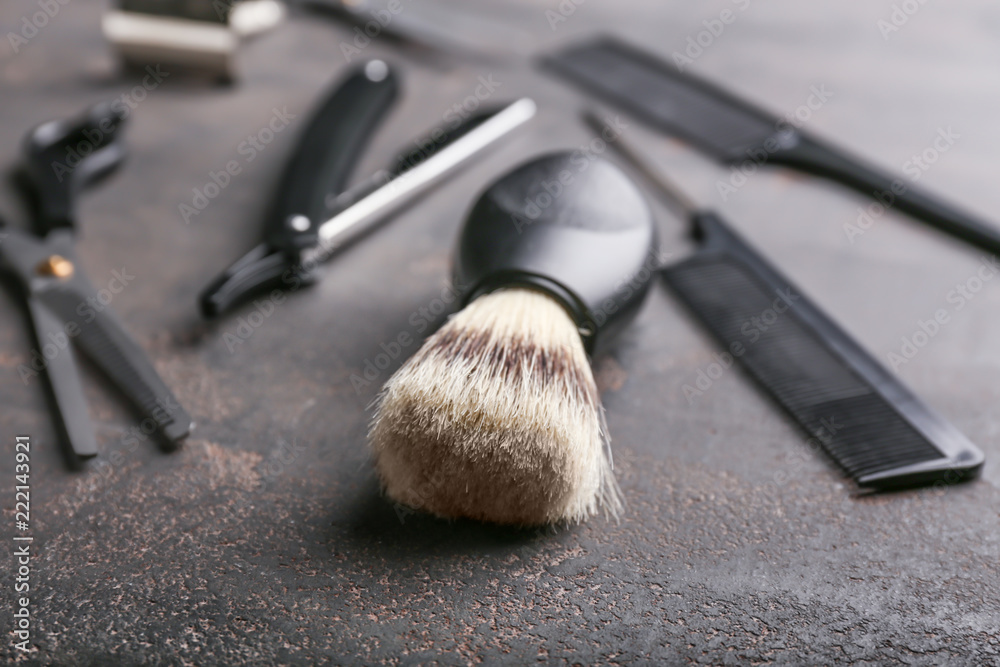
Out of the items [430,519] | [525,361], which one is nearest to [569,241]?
[525,361]

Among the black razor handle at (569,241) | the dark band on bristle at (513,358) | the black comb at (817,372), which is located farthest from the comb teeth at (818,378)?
the dark band on bristle at (513,358)

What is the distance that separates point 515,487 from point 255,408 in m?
0.31

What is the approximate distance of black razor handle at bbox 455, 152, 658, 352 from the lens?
80 centimetres

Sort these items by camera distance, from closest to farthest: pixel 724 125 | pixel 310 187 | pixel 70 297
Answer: pixel 70 297, pixel 310 187, pixel 724 125

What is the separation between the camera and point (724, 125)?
49.9 inches

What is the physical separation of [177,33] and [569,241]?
0.82 meters

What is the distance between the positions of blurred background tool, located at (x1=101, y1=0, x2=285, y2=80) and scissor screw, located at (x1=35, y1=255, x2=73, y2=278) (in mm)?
482

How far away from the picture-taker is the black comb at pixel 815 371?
822 mm

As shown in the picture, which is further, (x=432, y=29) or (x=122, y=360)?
(x=432, y=29)

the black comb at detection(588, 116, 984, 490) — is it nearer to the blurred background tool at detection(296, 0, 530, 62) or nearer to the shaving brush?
the shaving brush

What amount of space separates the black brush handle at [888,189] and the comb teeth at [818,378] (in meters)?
0.23

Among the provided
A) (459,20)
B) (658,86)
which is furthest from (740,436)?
(459,20)

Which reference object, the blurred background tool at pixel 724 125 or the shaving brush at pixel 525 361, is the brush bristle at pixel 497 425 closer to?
the shaving brush at pixel 525 361

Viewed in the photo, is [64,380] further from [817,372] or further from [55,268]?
[817,372]
